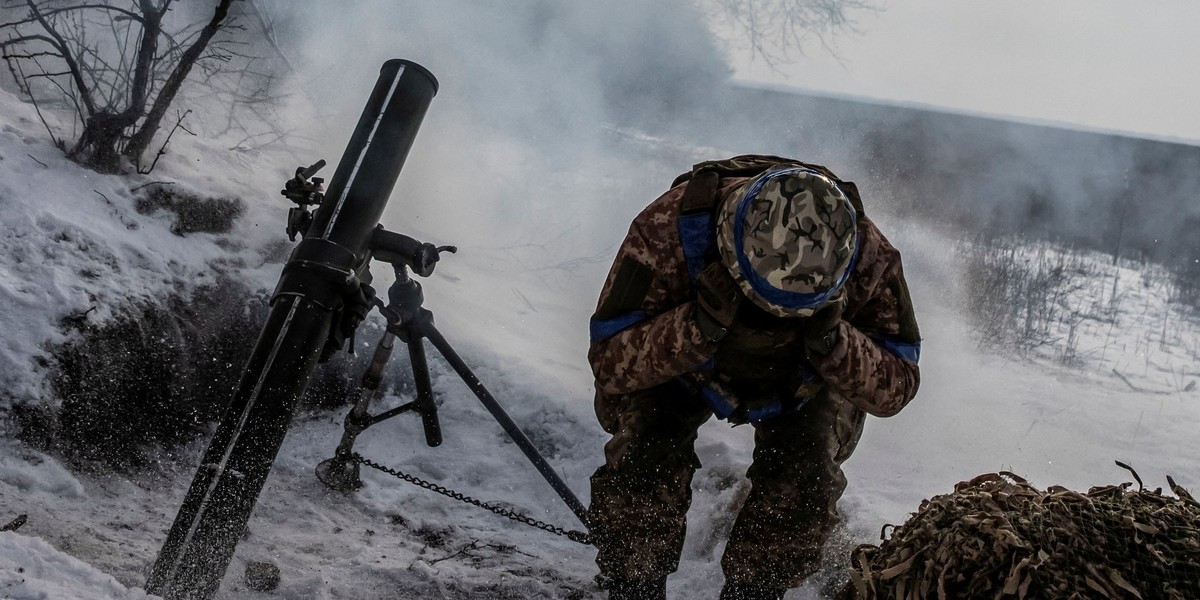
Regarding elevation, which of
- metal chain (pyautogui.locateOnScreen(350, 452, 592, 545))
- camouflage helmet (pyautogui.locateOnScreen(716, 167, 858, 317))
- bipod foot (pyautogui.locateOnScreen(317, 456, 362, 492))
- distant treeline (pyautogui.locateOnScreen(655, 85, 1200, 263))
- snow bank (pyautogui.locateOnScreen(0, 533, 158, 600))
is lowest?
snow bank (pyautogui.locateOnScreen(0, 533, 158, 600))

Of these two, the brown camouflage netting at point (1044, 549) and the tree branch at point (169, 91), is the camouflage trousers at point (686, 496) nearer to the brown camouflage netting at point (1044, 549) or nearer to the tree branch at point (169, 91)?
the brown camouflage netting at point (1044, 549)

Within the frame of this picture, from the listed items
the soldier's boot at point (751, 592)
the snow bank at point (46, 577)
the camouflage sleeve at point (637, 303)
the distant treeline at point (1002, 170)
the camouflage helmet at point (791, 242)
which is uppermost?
the distant treeline at point (1002, 170)

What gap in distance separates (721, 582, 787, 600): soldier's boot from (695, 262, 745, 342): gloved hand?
76cm

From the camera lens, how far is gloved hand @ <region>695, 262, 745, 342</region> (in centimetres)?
223

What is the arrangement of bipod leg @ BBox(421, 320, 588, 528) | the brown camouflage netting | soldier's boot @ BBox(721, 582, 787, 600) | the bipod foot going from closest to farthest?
the brown camouflage netting → soldier's boot @ BBox(721, 582, 787, 600) → bipod leg @ BBox(421, 320, 588, 528) → the bipod foot

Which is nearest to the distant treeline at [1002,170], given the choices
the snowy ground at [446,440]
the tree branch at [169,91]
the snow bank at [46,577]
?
the snowy ground at [446,440]

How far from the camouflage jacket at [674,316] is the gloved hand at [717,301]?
10 cm

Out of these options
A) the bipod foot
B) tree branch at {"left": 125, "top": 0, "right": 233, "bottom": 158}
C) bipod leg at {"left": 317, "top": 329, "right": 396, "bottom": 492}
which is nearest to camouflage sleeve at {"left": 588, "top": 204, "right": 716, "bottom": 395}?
bipod leg at {"left": 317, "top": 329, "right": 396, "bottom": 492}

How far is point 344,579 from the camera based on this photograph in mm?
3127

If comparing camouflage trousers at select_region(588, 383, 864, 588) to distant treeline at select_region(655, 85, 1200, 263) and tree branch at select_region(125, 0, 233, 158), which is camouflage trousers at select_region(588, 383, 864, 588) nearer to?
tree branch at select_region(125, 0, 233, 158)

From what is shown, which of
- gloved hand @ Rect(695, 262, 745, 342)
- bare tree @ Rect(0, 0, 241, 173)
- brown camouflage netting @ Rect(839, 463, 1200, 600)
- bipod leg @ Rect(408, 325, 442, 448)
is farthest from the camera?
bare tree @ Rect(0, 0, 241, 173)

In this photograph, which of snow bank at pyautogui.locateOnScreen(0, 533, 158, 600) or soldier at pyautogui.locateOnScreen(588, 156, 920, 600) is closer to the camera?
snow bank at pyautogui.locateOnScreen(0, 533, 158, 600)

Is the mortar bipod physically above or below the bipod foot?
above

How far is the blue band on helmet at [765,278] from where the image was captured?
86.2 inches
